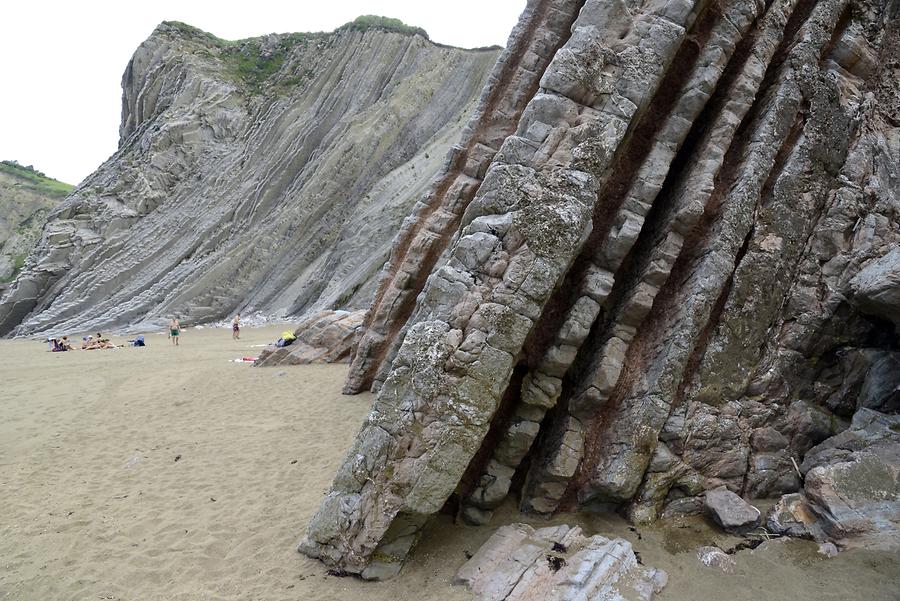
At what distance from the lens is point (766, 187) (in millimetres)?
7859

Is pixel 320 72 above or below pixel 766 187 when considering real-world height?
above

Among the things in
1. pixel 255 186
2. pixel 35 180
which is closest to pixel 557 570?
pixel 255 186

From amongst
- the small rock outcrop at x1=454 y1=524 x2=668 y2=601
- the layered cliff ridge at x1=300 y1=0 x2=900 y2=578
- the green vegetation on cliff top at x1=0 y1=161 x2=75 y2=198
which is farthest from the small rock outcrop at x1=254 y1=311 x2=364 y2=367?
the green vegetation on cliff top at x1=0 y1=161 x2=75 y2=198

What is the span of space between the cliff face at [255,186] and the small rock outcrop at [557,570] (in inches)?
819

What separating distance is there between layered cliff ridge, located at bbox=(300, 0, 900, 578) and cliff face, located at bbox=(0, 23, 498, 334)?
65.3ft

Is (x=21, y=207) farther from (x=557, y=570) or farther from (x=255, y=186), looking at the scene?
(x=557, y=570)

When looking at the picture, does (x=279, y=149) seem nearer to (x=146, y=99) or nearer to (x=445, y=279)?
(x=146, y=99)

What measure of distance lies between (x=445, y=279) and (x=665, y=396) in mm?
3333

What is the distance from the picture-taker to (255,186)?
34.9 meters

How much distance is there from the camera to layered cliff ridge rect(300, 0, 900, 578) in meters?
6.34

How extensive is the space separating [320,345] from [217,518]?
956 centimetres

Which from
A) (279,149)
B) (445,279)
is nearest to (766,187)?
(445,279)

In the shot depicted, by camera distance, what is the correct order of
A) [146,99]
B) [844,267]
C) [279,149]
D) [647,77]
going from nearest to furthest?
1. [647,77]
2. [844,267]
3. [279,149]
4. [146,99]

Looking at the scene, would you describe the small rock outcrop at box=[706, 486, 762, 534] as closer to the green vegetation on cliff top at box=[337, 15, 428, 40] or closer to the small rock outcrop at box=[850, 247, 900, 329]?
the small rock outcrop at box=[850, 247, 900, 329]
